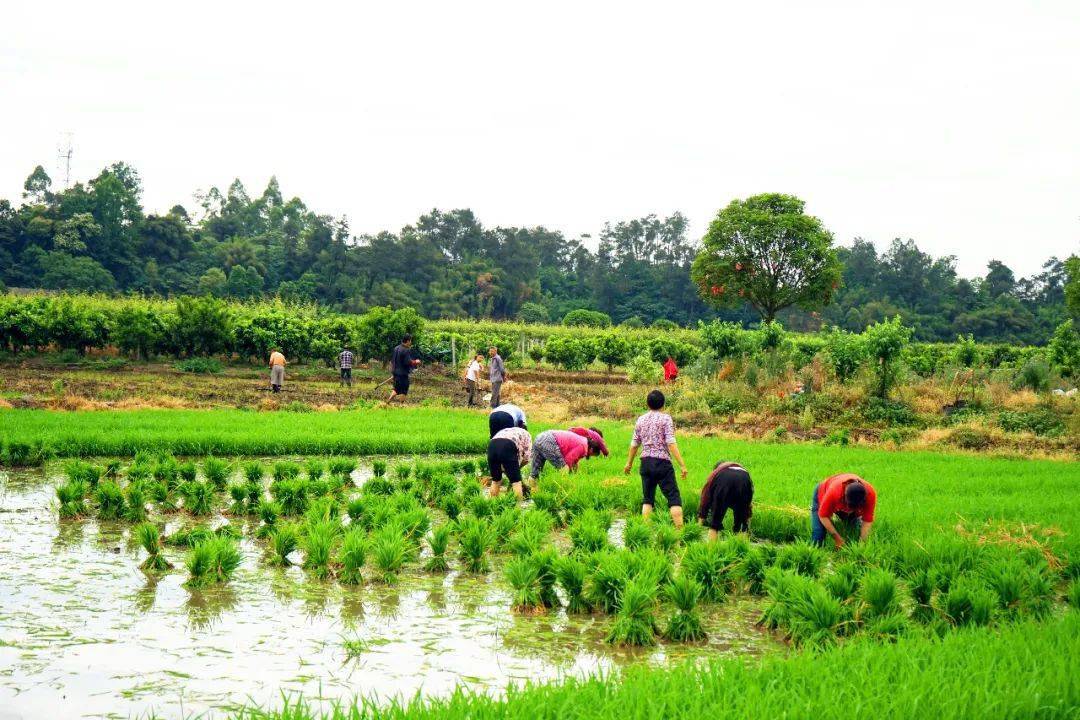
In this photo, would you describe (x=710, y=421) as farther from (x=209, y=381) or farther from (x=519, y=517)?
(x=209, y=381)

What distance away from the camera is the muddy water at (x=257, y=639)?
4.84m

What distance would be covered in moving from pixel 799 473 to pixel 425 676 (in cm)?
827

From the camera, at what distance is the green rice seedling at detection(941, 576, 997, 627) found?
6172 mm

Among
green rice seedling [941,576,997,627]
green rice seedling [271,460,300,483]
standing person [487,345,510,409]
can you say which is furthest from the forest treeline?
green rice seedling [941,576,997,627]

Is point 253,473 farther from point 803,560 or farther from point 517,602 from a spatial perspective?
point 803,560

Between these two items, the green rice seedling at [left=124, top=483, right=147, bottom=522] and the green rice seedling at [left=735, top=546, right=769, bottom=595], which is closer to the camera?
the green rice seedling at [left=735, top=546, right=769, bottom=595]

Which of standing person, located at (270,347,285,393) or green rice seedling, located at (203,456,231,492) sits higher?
standing person, located at (270,347,285,393)

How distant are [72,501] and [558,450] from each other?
18.4ft

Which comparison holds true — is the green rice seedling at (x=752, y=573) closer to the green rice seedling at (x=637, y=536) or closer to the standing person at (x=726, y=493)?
the standing person at (x=726, y=493)

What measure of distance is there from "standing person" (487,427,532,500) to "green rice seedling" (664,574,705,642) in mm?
3961

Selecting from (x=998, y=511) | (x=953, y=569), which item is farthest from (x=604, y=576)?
(x=998, y=511)

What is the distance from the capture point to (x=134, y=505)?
378 inches

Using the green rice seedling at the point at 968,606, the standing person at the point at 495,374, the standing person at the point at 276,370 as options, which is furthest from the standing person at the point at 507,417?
the standing person at the point at 276,370

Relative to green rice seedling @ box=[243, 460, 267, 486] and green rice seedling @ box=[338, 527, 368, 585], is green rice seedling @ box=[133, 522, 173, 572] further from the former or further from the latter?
green rice seedling @ box=[243, 460, 267, 486]
